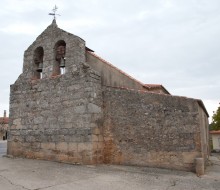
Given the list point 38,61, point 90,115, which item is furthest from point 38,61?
point 90,115

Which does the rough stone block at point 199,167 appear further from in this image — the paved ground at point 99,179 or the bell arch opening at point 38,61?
the bell arch opening at point 38,61

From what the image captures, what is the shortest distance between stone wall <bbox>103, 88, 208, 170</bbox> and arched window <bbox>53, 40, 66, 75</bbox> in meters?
2.02

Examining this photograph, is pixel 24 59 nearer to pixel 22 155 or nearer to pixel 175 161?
pixel 22 155

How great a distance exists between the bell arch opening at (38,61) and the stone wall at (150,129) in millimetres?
3114

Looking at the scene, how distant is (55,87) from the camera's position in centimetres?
808

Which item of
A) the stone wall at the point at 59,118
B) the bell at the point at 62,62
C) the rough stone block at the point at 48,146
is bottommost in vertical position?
the rough stone block at the point at 48,146

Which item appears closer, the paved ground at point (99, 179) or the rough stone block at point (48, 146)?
the paved ground at point (99, 179)

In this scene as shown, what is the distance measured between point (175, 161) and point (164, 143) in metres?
0.53

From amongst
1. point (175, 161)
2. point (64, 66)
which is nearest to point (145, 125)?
point (175, 161)

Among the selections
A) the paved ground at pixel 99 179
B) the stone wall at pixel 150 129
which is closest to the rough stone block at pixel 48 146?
the paved ground at pixel 99 179

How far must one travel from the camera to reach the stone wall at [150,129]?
6.30 m

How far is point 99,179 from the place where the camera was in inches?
201

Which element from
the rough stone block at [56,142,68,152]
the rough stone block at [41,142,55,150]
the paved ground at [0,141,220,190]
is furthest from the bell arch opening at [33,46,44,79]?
the paved ground at [0,141,220,190]

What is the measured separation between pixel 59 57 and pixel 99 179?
4835 mm
